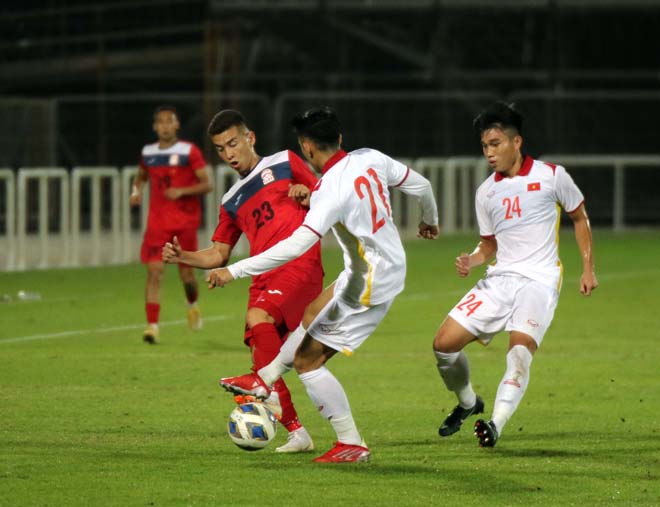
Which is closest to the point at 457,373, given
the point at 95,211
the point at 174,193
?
the point at 174,193

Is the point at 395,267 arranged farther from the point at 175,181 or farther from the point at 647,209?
the point at 647,209

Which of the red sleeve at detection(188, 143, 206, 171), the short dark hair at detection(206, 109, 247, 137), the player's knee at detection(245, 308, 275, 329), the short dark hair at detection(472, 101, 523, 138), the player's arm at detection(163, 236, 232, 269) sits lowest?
the player's knee at detection(245, 308, 275, 329)

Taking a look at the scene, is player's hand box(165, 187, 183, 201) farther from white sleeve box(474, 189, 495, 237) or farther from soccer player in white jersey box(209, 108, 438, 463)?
soccer player in white jersey box(209, 108, 438, 463)

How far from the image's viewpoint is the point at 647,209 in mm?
29688

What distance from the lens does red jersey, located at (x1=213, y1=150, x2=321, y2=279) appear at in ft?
28.5

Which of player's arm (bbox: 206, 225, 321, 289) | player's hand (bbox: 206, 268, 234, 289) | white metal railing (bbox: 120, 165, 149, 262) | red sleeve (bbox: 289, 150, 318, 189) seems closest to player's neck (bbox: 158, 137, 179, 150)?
red sleeve (bbox: 289, 150, 318, 189)

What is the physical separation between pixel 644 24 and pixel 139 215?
1186cm

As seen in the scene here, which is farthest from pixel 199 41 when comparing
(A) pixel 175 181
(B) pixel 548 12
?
(A) pixel 175 181

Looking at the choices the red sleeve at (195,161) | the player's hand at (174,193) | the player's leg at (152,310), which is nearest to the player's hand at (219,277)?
the player's leg at (152,310)

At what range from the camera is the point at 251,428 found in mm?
7926

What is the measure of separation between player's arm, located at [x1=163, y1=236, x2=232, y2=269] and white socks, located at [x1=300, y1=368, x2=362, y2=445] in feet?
2.64

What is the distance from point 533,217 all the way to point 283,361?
1.69 meters

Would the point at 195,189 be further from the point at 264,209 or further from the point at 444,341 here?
the point at 444,341

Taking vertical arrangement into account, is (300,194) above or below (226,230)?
above
